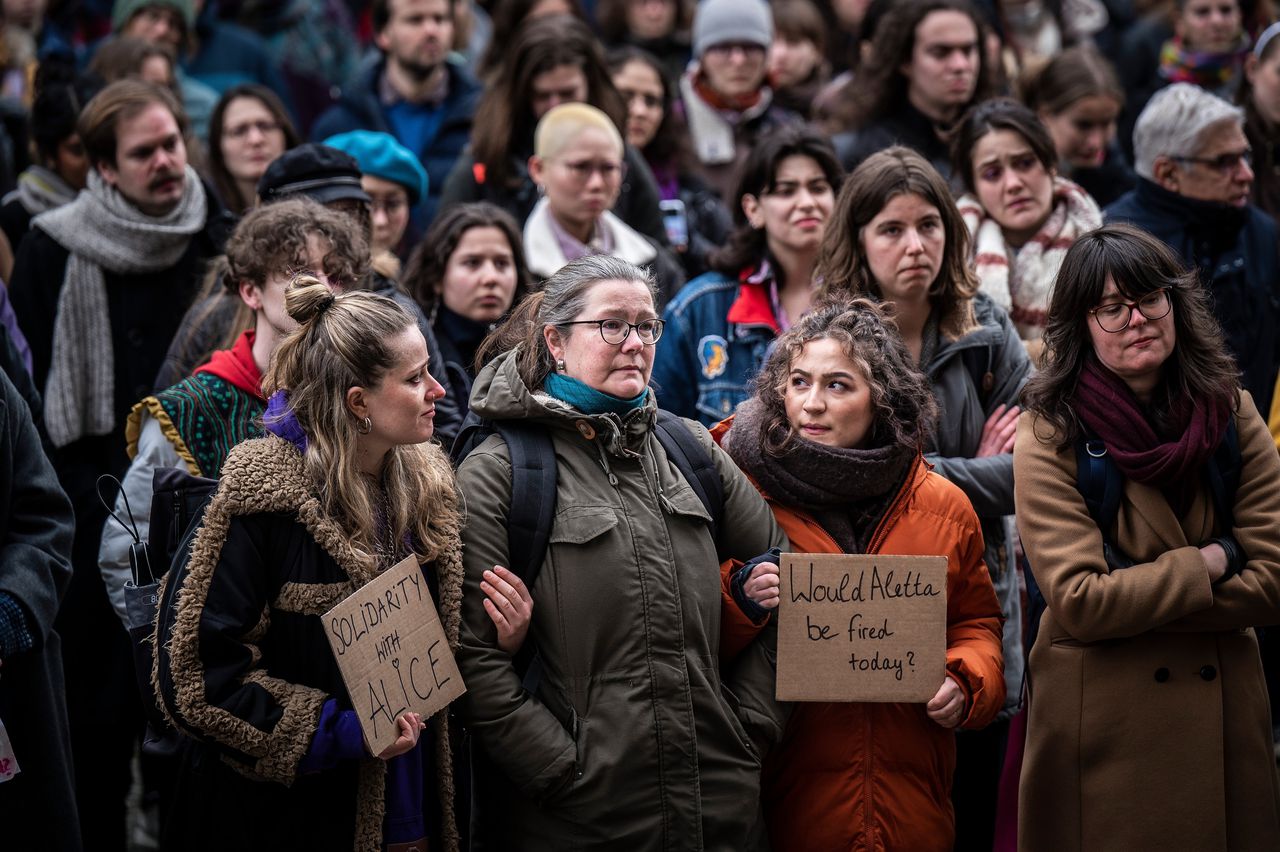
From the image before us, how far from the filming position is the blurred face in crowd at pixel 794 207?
18.0 feet

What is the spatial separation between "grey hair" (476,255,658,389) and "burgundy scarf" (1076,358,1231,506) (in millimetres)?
1329

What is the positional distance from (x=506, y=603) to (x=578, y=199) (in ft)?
9.42

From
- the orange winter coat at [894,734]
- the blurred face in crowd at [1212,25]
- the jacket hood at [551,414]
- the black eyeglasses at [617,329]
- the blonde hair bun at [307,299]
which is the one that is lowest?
the orange winter coat at [894,734]

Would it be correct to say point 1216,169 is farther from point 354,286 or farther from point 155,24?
point 155,24

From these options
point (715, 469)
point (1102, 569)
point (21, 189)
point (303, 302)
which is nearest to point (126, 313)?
point (21, 189)

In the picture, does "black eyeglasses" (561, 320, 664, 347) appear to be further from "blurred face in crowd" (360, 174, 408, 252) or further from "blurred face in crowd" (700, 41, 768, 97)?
"blurred face in crowd" (700, 41, 768, 97)

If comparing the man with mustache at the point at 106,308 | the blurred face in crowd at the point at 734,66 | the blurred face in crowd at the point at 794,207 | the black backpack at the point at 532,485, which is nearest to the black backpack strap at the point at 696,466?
the black backpack at the point at 532,485

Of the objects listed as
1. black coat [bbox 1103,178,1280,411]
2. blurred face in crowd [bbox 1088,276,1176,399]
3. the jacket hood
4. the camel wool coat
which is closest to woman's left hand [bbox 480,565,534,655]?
the jacket hood

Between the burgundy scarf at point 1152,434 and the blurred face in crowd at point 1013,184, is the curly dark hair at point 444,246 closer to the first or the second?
the blurred face in crowd at point 1013,184

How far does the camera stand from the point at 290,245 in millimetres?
4504

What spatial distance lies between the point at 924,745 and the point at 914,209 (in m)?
1.86

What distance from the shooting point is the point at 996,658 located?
167 inches

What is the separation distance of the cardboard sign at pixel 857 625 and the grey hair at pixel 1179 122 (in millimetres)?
2920

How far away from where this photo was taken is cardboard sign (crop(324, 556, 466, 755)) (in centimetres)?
346
